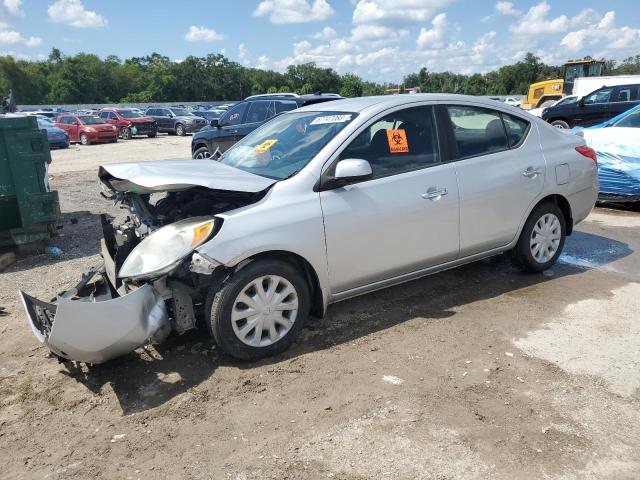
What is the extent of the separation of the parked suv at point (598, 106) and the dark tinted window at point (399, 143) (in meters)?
12.6

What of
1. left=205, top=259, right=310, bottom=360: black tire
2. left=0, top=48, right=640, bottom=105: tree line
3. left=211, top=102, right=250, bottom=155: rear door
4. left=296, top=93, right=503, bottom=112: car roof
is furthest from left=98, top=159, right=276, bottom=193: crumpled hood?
left=0, top=48, right=640, bottom=105: tree line

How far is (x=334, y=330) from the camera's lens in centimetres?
425

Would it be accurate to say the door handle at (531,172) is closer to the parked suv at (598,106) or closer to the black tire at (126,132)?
the parked suv at (598,106)

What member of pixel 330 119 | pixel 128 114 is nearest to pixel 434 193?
pixel 330 119

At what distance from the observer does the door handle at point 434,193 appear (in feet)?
14.0

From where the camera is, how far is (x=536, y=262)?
5.19 m

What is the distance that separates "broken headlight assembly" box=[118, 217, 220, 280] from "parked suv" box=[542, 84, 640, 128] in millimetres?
14459

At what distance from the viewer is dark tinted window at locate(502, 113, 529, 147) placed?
4.95m

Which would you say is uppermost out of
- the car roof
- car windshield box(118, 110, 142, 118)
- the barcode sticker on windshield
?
car windshield box(118, 110, 142, 118)

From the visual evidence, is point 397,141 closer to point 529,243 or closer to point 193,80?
point 529,243

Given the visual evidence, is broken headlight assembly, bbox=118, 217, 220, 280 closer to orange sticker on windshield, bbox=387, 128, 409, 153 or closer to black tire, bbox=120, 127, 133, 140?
orange sticker on windshield, bbox=387, 128, 409, 153

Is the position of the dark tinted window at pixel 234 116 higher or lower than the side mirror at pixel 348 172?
higher

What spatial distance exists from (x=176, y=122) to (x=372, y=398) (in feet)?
101

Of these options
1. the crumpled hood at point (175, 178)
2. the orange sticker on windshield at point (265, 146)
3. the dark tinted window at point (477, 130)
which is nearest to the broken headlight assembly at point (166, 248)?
the crumpled hood at point (175, 178)
